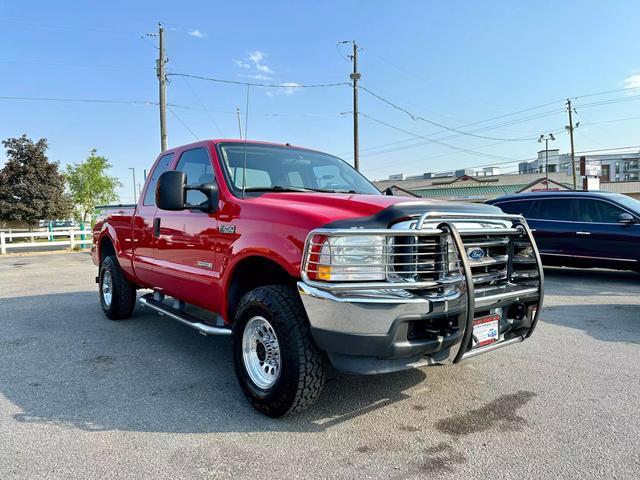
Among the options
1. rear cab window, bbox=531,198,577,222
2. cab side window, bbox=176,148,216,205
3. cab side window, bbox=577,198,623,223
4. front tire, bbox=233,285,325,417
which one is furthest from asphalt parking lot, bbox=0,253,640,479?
rear cab window, bbox=531,198,577,222

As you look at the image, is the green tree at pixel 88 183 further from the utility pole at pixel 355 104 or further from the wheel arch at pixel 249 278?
the wheel arch at pixel 249 278

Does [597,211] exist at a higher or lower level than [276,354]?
higher

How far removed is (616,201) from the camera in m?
8.75

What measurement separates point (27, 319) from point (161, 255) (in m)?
2.87

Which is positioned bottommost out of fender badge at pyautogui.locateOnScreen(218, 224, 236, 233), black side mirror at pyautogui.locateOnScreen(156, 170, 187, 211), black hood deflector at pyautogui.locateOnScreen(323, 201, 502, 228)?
fender badge at pyautogui.locateOnScreen(218, 224, 236, 233)

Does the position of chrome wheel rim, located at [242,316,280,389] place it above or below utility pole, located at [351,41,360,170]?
below

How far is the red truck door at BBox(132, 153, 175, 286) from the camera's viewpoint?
499 centimetres

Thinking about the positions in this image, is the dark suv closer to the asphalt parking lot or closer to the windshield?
the asphalt parking lot

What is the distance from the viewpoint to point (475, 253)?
320 centimetres

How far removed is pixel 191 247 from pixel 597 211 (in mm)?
7963

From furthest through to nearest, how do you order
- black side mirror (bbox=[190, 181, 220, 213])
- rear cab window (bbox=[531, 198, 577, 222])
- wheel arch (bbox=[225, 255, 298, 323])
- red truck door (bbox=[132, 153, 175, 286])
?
1. rear cab window (bbox=[531, 198, 577, 222])
2. red truck door (bbox=[132, 153, 175, 286])
3. black side mirror (bbox=[190, 181, 220, 213])
4. wheel arch (bbox=[225, 255, 298, 323])

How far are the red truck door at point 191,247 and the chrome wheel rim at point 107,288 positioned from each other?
4.95 feet

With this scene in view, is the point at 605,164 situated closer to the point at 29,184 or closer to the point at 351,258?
the point at 29,184

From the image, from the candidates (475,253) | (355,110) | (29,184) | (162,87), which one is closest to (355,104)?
(355,110)
